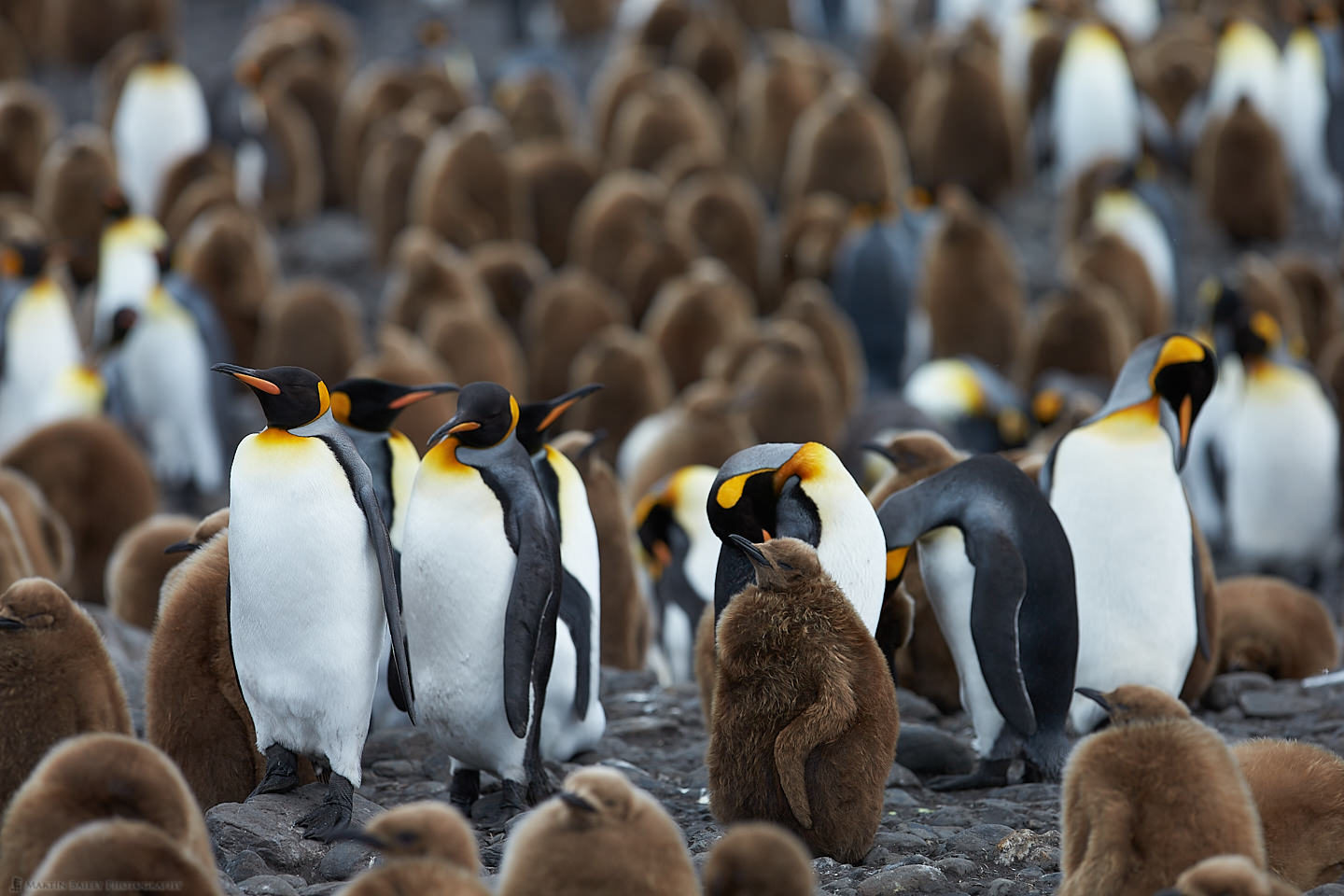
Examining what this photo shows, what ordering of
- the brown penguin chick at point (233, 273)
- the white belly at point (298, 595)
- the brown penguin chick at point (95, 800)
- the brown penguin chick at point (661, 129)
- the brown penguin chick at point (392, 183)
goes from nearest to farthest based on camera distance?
the brown penguin chick at point (95, 800) → the white belly at point (298, 595) → the brown penguin chick at point (233, 273) → the brown penguin chick at point (392, 183) → the brown penguin chick at point (661, 129)

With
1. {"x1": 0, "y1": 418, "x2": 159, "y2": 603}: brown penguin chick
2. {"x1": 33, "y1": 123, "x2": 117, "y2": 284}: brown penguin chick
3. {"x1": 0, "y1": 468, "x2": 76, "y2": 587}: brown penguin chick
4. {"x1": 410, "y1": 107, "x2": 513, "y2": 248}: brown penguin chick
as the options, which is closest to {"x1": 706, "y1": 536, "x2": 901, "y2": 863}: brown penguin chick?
{"x1": 0, "y1": 468, "x2": 76, "y2": 587}: brown penguin chick

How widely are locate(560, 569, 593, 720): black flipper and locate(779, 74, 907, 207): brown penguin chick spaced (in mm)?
8970

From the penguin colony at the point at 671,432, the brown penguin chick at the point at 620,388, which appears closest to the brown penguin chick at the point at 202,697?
the penguin colony at the point at 671,432

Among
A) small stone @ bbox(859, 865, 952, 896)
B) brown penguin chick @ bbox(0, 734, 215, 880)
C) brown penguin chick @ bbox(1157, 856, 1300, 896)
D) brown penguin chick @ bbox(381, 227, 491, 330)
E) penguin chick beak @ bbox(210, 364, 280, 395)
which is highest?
brown penguin chick @ bbox(381, 227, 491, 330)

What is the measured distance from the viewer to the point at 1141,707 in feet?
11.6

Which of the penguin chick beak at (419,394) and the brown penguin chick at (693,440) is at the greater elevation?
the penguin chick beak at (419,394)

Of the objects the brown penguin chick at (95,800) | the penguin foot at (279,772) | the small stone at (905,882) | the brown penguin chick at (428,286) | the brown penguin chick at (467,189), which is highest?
the brown penguin chick at (467,189)

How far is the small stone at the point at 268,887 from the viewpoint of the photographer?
12.0 feet

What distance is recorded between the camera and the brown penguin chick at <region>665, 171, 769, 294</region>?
1288cm

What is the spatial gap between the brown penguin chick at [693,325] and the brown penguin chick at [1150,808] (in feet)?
25.0

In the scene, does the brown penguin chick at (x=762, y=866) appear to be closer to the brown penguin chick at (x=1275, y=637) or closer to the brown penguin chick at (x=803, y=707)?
the brown penguin chick at (x=803, y=707)

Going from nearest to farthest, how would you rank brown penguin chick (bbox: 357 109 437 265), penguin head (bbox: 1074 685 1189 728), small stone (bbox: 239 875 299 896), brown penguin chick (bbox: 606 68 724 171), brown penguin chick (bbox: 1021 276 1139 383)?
penguin head (bbox: 1074 685 1189 728)
small stone (bbox: 239 875 299 896)
brown penguin chick (bbox: 1021 276 1139 383)
brown penguin chick (bbox: 357 109 437 265)
brown penguin chick (bbox: 606 68 724 171)

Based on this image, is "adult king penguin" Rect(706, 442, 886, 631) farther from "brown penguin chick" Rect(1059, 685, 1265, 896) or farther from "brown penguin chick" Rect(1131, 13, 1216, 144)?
"brown penguin chick" Rect(1131, 13, 1216, 144)

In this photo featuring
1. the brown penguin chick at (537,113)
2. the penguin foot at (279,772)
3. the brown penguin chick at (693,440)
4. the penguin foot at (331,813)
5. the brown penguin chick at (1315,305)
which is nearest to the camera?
the penguin foot at (331,813)
